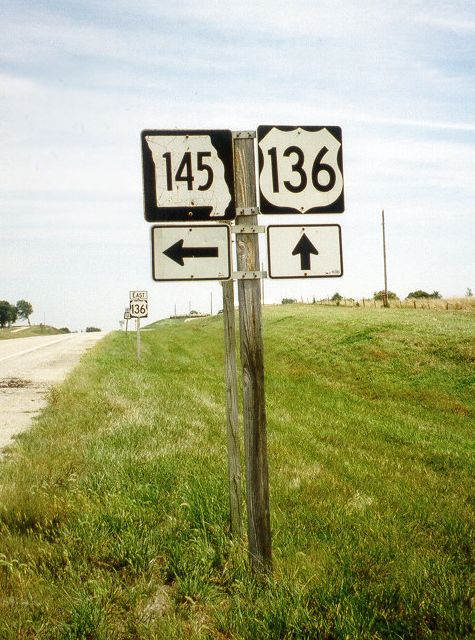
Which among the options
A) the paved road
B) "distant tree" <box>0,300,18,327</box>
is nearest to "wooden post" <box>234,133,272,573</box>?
the paved road

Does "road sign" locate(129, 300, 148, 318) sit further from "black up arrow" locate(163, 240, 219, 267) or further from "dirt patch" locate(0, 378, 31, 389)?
"black up arrow" locate(163, 240, 219, 267)

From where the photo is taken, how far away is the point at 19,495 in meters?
4.46

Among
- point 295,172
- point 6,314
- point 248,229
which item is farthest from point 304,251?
point 6,314

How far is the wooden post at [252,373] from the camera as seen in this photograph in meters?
3.38

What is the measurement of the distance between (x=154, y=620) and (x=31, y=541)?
4.41 feet

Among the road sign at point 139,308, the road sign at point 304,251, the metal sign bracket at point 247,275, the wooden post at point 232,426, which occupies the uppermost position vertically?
the road sign at point 304,251

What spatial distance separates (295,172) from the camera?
11.5 feet

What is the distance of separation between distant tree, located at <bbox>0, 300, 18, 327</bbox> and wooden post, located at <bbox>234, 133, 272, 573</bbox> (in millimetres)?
158134

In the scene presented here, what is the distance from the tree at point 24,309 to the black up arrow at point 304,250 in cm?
18116

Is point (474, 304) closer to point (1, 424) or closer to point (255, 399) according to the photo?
point (1, 424)

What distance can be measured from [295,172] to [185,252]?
0.91 meters

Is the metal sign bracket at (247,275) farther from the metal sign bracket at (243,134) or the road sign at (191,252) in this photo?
the metal sign bracket at (243,134)

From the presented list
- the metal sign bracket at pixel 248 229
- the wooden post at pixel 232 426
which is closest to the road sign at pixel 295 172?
the metal sign bracket at pixel 248 229

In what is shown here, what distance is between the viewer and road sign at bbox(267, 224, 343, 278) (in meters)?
3.42
